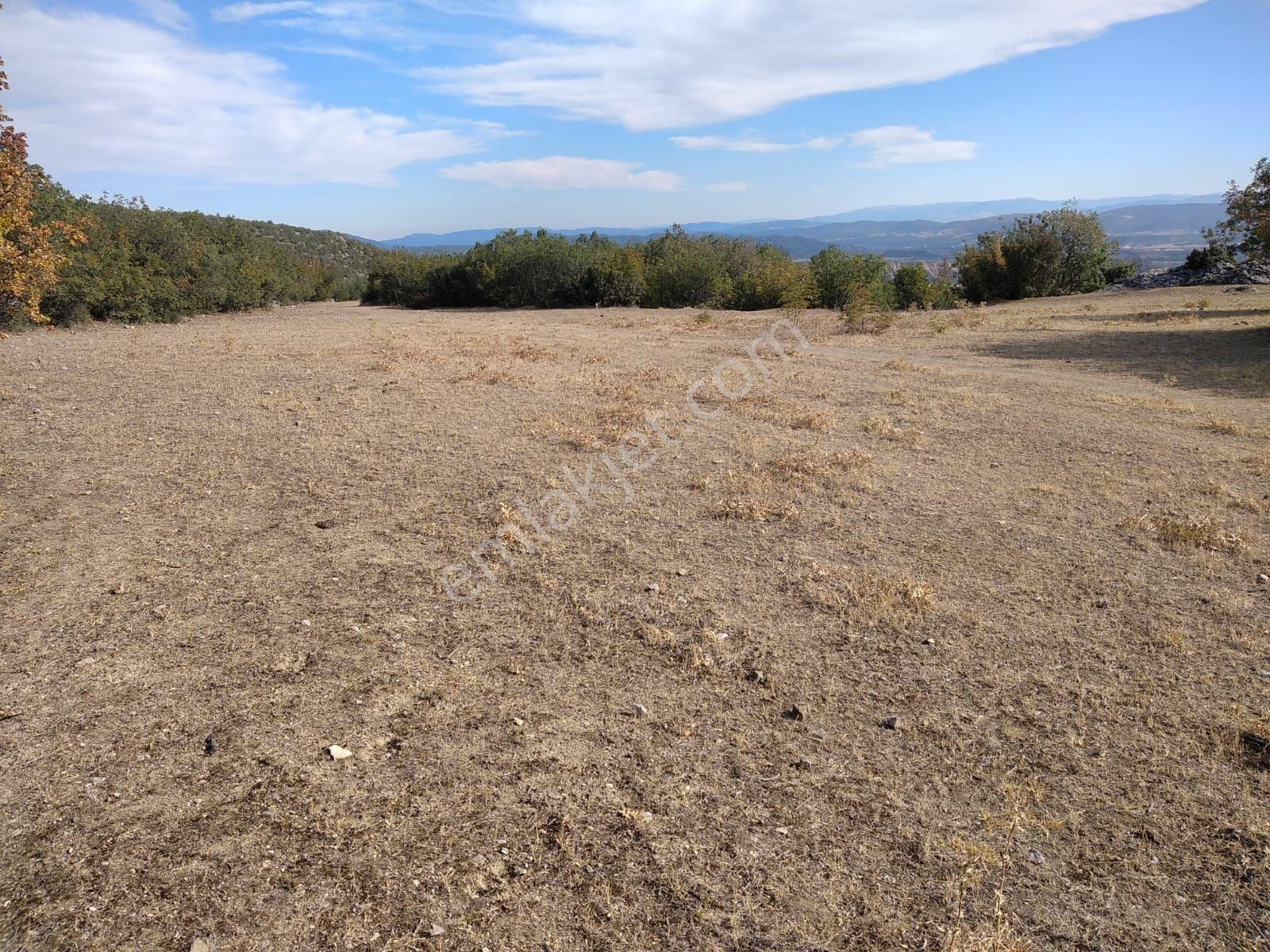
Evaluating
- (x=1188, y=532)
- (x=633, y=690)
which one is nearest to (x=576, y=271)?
(x=1188, y=532)

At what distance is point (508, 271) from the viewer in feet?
92.7

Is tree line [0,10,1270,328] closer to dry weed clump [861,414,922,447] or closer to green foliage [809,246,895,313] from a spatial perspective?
green foliage [809,246,895,313]

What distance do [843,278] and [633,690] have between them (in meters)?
20.8

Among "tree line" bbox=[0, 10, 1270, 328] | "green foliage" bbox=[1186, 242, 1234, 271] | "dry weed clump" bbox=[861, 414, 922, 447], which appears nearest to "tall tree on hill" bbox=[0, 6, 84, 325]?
"dry weed clump" bbox=[861, 414, 922, 447]

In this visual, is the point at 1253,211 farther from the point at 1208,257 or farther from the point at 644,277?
the point at 644,277

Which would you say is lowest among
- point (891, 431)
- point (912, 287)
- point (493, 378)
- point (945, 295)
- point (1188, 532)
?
point (1188, 532)

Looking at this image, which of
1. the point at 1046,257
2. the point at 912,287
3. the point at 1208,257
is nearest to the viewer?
the point at 912,287

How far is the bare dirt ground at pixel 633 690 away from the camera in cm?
215

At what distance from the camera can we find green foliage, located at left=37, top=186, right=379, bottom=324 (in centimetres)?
1609

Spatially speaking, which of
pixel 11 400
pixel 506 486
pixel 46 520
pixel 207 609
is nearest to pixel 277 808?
A: pixel 207 609

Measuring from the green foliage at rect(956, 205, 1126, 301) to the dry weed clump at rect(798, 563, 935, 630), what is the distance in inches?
1058

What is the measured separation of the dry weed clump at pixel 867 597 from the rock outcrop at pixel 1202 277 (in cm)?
2660

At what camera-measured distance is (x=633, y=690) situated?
3.21 m

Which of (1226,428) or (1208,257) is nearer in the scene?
(1226,428)
